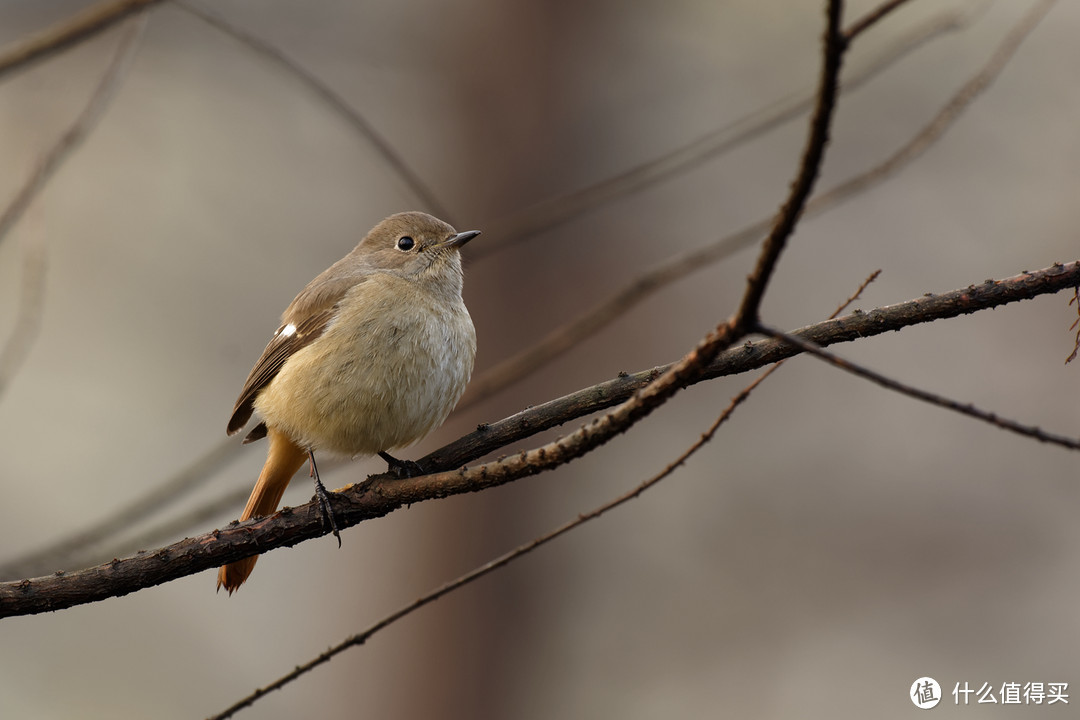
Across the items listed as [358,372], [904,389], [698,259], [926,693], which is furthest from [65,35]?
[926,693]

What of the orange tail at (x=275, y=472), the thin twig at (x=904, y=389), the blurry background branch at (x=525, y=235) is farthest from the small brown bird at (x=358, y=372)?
the thin twig at (x=904, y=389)

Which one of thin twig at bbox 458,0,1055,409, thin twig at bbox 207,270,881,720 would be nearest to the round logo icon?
thin twig at bbox 458,0,1055,409

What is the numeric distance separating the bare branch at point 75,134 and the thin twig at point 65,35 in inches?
7.5

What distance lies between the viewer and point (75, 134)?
2768mm

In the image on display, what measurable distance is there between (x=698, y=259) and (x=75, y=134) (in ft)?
6.17

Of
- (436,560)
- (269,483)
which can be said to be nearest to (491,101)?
(436,560)

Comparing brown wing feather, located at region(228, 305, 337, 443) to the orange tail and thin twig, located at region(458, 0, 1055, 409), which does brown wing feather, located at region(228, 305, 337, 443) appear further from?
thin twig, located at region(458, 0, 1055, 409)

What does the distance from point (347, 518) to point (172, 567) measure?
0.47 meters

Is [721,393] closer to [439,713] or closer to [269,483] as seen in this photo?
[439,713]

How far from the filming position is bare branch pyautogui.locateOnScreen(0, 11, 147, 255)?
260 centimetres

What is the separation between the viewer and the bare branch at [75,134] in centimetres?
260

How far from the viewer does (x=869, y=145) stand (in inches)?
281

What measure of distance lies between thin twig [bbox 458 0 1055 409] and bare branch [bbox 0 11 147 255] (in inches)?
56.4

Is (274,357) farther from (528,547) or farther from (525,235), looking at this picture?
(528,547)
